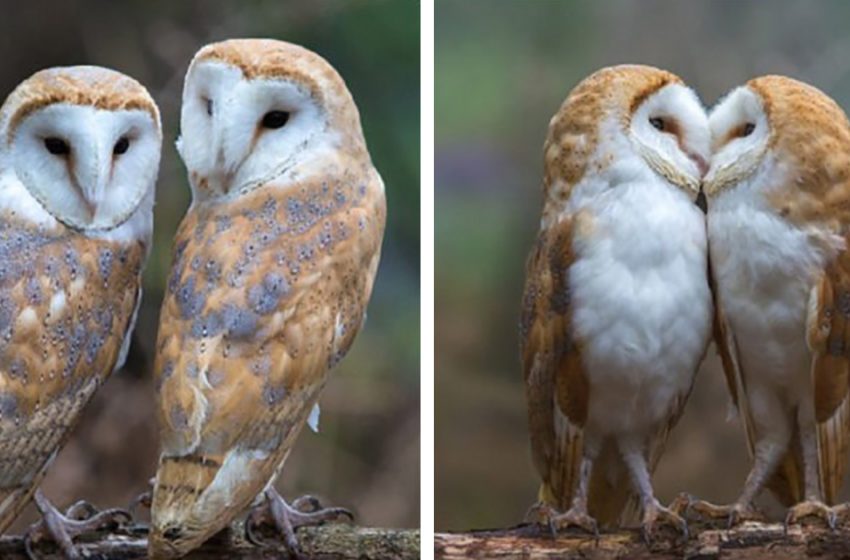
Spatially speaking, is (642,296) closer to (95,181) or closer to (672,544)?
(672,544)

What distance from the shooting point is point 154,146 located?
2510 mm

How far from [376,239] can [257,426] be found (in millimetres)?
403

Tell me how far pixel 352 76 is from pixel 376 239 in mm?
306

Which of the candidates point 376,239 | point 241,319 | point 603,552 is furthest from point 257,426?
point 603,552

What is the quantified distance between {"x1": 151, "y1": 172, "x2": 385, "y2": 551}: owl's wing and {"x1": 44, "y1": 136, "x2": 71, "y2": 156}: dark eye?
0.24 m

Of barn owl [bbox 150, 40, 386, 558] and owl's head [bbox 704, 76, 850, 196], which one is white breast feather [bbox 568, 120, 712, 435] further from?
barn owl [bbox 150, 40, 386, 558]

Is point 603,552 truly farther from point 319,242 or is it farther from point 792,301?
point 319,242

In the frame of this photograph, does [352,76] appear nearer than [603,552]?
No

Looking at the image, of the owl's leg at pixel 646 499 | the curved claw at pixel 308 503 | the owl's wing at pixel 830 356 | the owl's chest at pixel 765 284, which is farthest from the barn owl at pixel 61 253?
the owl's wing at pixel 830 356

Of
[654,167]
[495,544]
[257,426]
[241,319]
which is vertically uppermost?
[654,167]

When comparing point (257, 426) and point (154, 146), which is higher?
point (154, 146)

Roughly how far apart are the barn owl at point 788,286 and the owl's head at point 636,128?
0.07 m

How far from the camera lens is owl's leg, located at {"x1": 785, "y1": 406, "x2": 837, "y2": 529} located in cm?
242

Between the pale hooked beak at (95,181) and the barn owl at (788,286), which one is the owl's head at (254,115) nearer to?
the pale hooked beak at (95,181)
